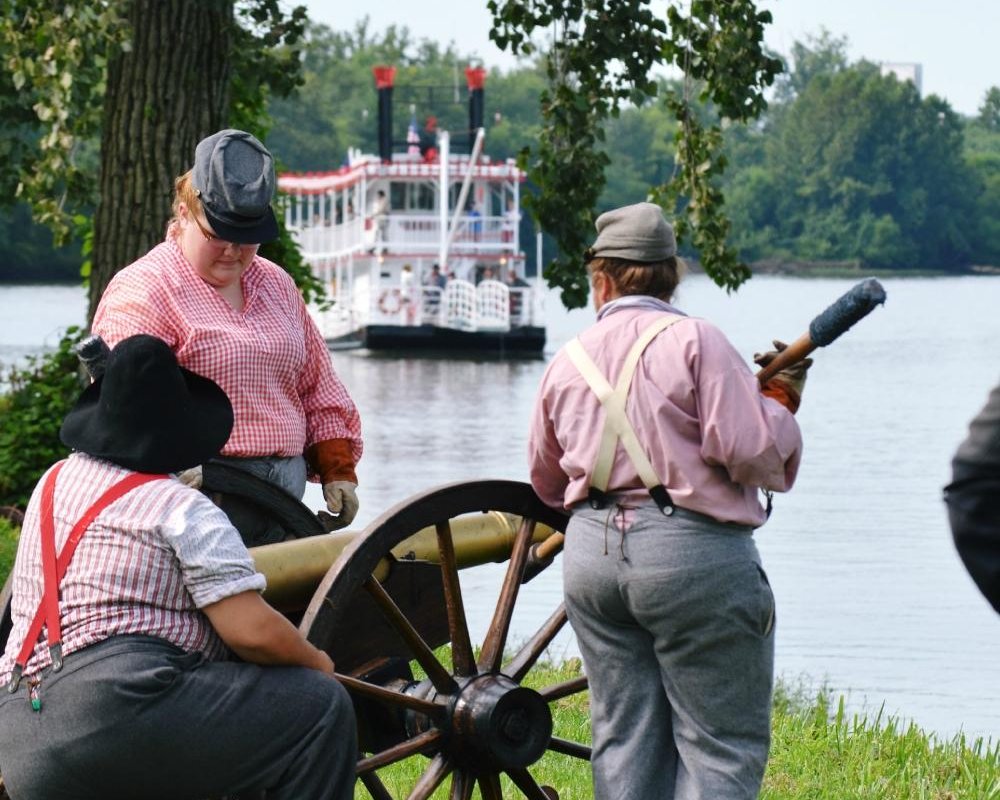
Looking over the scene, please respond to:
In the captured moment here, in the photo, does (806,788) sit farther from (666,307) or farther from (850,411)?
(850,411)

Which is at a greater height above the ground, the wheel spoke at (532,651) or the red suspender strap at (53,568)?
the red suspender strap at (53,568)

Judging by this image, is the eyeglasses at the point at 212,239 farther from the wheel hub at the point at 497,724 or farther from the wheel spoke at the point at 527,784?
the wheel spoke at the point at 527,784

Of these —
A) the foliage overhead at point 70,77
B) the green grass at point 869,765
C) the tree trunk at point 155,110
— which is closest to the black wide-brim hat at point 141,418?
the green grass at point 869,765

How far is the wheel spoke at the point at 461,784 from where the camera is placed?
428 cm

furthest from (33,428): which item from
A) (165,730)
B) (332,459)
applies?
(165,730)

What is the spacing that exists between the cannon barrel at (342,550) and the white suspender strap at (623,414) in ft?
1.63

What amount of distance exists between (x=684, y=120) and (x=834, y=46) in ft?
448

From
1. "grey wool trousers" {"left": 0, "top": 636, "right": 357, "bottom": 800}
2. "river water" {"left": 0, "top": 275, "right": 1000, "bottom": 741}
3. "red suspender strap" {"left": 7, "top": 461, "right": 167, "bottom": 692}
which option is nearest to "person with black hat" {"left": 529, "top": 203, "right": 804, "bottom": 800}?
"river water" {"left": 0, "top": 275, "right": 1000, "bottom": 741}

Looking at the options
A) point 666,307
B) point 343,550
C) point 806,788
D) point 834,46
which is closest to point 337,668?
point 343,550

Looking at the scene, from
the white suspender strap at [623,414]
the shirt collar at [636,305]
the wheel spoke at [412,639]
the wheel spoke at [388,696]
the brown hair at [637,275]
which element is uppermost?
the brown hair at [637,275]

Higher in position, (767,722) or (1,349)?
(767,722)

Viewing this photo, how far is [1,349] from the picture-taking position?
40.6 meters

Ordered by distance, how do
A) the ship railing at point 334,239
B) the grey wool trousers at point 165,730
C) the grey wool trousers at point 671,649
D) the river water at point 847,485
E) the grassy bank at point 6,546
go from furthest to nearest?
1. the ship railing at point 334,239
2. the river water at point 847,485
3. the grassy bank at point 6,546
4. the grey wool trousers at point 671,649
5. the grey wool trousers at point 165,730

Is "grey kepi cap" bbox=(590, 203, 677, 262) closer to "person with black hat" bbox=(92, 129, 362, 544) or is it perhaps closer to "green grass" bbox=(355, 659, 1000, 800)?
"person with black hat" bbox=(92, 129, 362, 544)
